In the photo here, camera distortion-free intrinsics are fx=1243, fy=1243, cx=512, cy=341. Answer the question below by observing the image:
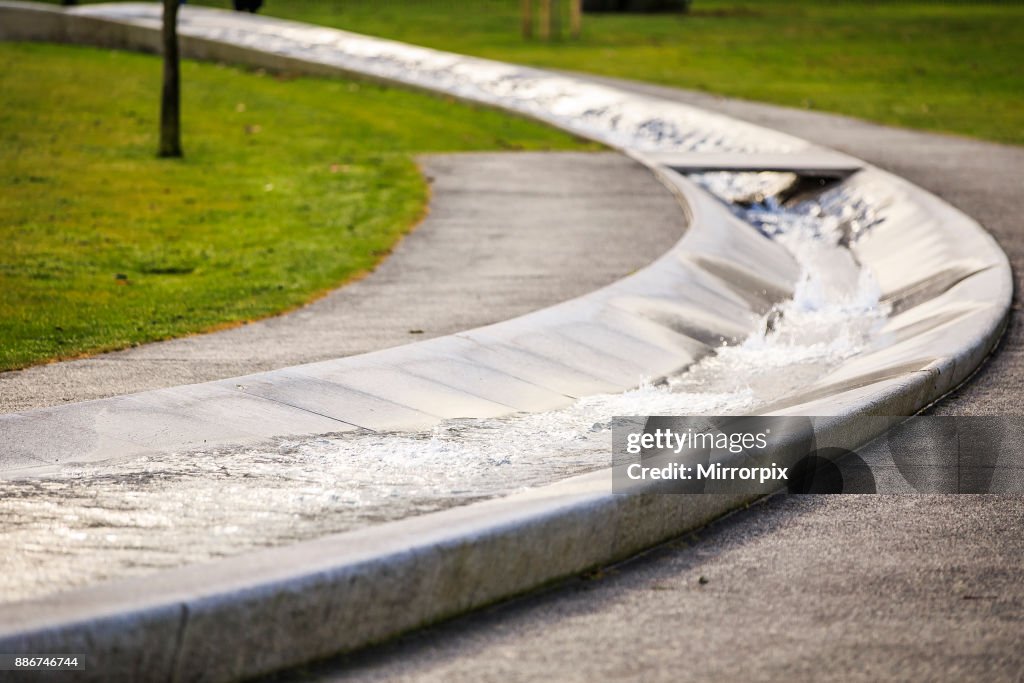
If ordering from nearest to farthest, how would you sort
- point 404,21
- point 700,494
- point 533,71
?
point 700,494 < point 533,71 < point 404,21

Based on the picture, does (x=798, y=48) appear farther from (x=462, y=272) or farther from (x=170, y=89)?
(x=462, y=272)

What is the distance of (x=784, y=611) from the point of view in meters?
4.44

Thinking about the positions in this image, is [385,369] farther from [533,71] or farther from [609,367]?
[533,71]

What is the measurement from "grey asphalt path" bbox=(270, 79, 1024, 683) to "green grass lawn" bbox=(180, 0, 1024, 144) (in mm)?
14474

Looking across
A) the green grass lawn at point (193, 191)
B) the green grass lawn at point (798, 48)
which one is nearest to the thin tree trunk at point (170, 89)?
the green grass lawn at point (193, 191)

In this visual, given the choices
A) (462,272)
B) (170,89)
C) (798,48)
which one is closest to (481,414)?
(462,272)

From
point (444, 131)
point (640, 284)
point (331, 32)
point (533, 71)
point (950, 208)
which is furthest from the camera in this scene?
point (331, 32)

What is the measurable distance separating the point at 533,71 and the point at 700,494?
2025 centimetres

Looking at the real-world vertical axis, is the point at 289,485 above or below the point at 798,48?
below

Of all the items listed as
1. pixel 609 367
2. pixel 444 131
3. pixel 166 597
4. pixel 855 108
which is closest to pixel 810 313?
pixel 609 367

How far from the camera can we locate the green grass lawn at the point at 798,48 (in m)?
22.9

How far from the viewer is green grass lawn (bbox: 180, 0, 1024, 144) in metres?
22.9

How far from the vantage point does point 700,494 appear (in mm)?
5219

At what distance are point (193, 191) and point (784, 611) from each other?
37.0ft
